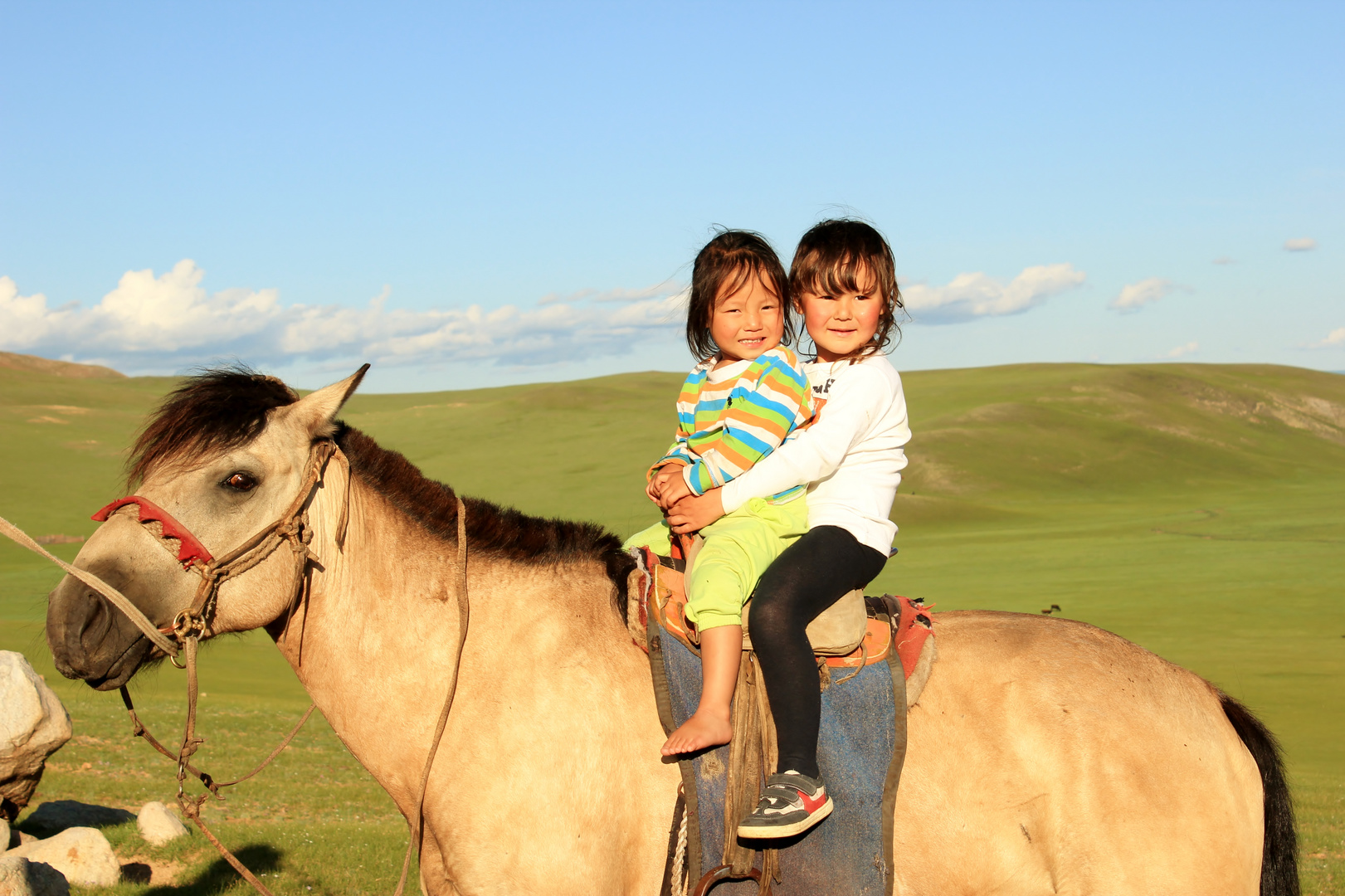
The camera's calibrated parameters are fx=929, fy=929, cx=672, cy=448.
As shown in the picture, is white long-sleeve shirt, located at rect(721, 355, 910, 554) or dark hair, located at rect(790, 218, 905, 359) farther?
dark hair, located at rect(790, 218, 905, 359)

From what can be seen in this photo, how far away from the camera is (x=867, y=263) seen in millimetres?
3703

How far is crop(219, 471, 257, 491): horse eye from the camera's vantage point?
10.5 ft

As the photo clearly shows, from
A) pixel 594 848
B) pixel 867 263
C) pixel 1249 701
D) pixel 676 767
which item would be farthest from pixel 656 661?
pixel 1249 701

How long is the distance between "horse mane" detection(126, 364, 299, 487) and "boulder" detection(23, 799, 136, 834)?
639cm

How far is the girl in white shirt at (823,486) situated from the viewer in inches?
124

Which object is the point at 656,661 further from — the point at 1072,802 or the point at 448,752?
the point at 1072,802

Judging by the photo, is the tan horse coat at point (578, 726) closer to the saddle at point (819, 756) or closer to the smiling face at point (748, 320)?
the saddle at point (819, 756)

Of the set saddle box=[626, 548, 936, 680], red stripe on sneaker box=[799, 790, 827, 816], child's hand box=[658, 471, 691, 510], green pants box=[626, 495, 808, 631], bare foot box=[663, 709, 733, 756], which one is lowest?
red stripe on sneaker box=[799, 790, 827, 816]

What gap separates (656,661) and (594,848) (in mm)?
639

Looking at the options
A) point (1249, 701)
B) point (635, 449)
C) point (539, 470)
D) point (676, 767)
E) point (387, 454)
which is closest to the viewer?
point (676, 767)

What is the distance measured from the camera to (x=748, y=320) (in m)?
3.73

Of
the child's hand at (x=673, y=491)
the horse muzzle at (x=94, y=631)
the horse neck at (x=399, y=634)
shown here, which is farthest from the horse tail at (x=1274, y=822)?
the horse muzzle at (x=94, y=631)

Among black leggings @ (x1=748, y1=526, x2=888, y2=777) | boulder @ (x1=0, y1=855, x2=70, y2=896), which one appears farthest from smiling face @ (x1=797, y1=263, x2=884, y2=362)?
boulder @ (x1=0, y1=855, x2=70, y2=896)

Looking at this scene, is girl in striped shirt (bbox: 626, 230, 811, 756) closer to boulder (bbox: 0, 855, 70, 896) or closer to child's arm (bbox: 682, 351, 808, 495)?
child's arm (bbox: 682, 351, 808, 495)
